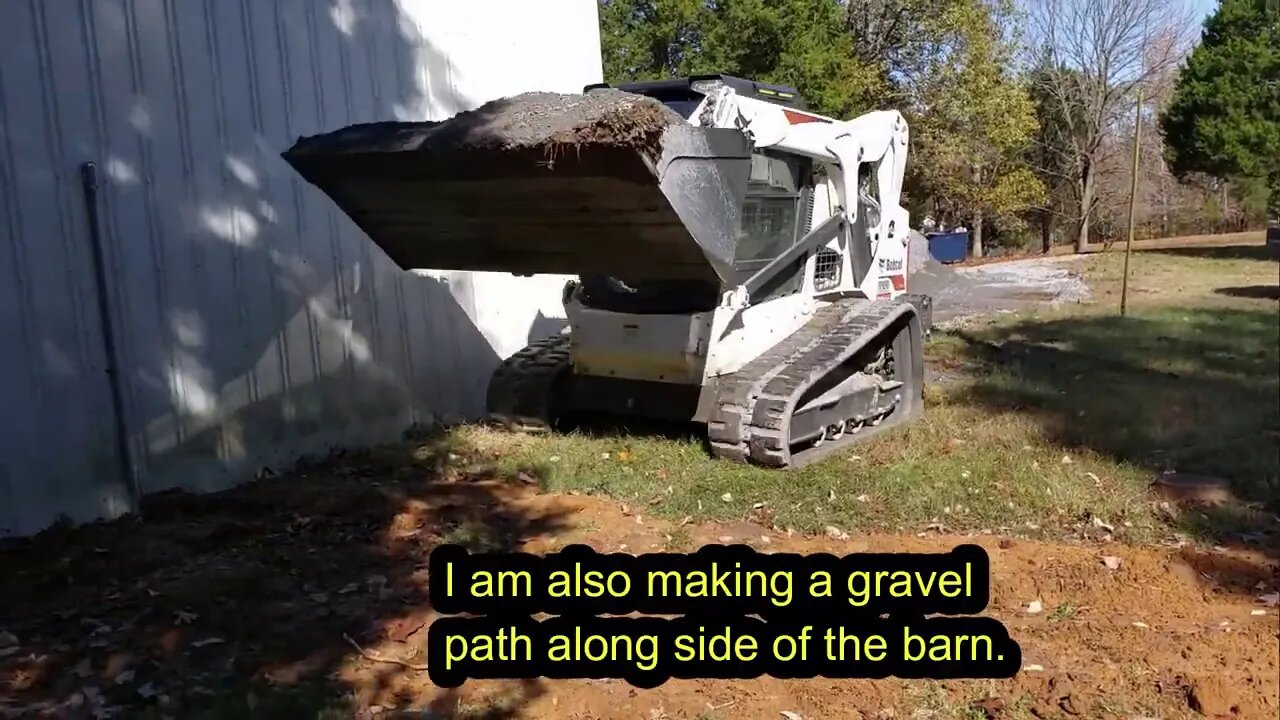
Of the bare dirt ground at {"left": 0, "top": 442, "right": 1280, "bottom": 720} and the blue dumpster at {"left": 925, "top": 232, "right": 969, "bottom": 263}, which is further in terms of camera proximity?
the blue dumpster at {"left": 925, "top": 232, "right": 969, "bottom": 263}

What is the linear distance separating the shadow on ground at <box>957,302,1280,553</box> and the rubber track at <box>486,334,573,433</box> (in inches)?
131

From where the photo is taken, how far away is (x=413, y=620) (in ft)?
14.5

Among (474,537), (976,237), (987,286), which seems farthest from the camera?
(976,237)

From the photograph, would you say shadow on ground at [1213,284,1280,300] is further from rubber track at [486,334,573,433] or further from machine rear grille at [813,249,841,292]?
rubber track at [486,334,573,433]

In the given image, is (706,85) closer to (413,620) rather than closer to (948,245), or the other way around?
(413,620)

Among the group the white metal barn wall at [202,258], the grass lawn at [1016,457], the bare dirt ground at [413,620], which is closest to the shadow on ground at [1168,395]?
the grass lawn at [1016,457]

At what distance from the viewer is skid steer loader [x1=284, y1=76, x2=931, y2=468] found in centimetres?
490

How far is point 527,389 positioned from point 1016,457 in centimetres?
333

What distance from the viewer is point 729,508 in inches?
230

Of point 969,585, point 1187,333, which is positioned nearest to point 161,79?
point 969,585

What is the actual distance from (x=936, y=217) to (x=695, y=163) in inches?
1162

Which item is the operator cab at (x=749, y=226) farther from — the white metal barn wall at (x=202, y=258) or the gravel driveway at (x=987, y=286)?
the gravel driveway at (x=987, y=286)

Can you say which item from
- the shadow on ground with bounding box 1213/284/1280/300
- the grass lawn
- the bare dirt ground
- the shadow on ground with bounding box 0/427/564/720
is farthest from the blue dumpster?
the bare dirt ground

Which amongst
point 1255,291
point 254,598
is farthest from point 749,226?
point 1255,291
